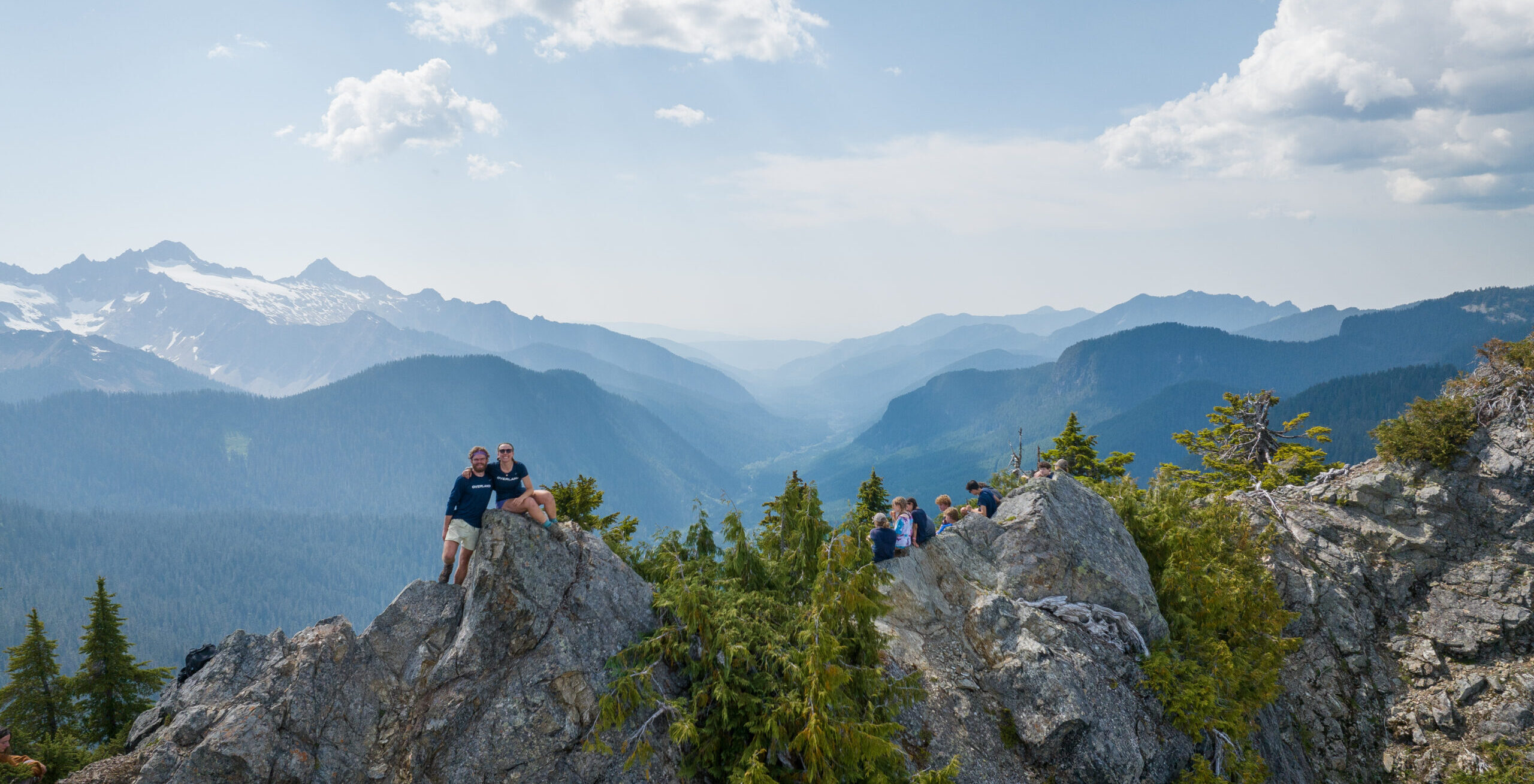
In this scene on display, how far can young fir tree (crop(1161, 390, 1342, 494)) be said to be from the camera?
2998 centimetres

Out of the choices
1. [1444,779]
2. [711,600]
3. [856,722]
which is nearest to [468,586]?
[711,600]

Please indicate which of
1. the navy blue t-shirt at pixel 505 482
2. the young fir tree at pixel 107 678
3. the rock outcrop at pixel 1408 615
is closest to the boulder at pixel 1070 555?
the rock outcrop at pixel 1408 615

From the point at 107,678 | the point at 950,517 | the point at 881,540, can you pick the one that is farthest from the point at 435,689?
the point at 107,678

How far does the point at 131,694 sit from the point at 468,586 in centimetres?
3043

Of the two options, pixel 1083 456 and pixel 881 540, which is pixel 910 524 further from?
pixel 1083 456

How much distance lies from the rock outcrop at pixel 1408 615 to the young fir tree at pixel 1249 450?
5.95 m

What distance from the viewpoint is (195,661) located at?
14094 mm

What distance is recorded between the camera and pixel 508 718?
36.9ft

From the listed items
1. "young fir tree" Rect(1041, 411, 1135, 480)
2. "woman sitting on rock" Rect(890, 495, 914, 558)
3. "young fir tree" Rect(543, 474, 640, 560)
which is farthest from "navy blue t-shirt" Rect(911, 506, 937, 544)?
"young fir tree" Rect(1041, 411, 1135, 480)

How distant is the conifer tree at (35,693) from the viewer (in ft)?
96.2

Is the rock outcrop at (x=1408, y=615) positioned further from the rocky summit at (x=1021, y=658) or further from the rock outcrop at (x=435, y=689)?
the rock outcrop at (x=435, y=689)

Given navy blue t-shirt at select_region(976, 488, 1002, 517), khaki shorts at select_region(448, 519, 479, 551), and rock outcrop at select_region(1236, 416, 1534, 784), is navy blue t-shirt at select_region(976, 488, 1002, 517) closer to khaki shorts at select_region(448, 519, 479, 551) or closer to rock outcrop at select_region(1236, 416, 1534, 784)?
rock outcrop at select_region(1236, 416, 1534, 784)

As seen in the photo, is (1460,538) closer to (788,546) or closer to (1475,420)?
(1475,420)

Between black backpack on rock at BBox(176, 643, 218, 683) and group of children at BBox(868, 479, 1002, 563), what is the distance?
46.8 ft
